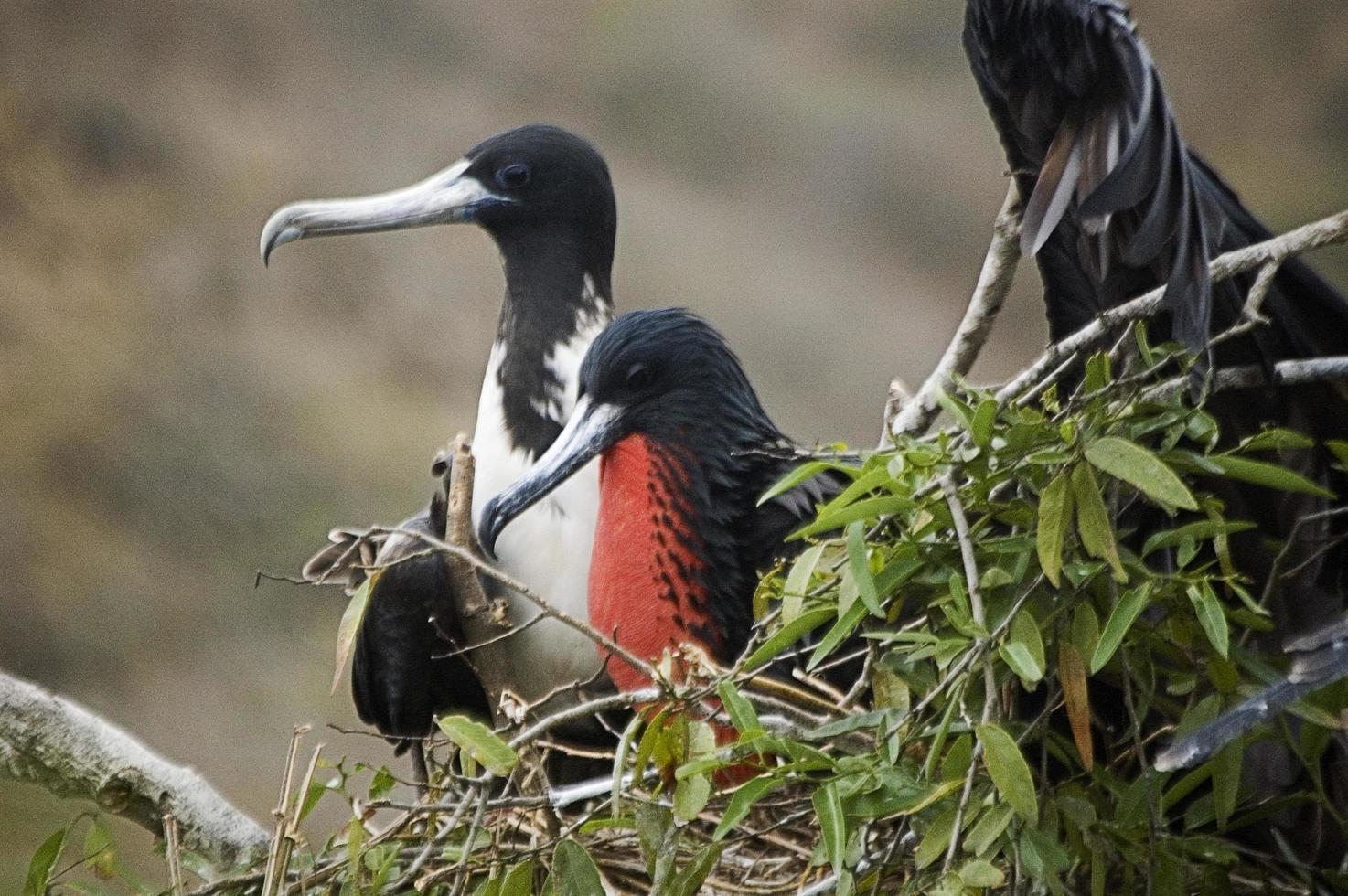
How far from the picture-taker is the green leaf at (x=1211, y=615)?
681 mm

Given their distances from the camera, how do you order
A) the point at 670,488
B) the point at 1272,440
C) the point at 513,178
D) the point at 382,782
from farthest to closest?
the point at 513,178 < the point at 670,488 < the point at 382,782 < the point at 1272,440

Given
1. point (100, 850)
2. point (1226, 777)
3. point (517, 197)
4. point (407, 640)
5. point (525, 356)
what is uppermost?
point (517, 197)

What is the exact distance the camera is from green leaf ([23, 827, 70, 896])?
0.88 m

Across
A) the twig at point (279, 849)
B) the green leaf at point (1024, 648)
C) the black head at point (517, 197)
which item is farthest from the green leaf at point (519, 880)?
the black head at point (517, 197)

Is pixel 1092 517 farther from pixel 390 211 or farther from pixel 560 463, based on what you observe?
pixel 390 211

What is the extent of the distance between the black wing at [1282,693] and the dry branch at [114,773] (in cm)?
52

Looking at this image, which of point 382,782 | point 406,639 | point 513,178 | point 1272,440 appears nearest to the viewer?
point 1272,440

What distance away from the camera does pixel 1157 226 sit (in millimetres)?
801

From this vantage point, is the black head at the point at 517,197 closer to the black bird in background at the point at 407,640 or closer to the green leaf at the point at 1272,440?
the black bird in background at the point at 407,640

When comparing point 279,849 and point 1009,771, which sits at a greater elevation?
point 279,849

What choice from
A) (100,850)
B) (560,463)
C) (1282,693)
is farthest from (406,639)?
(1282,693)

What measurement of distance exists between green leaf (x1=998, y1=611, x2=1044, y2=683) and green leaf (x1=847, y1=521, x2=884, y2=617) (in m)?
0.05

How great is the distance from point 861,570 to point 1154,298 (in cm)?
22

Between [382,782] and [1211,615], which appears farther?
[382,782]
